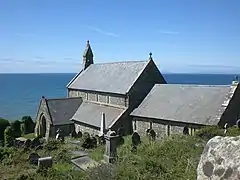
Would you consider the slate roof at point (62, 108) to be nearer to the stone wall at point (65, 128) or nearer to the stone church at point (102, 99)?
the stone church at point (102, 99)

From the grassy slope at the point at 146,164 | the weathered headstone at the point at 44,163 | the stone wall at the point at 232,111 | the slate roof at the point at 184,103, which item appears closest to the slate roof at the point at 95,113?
the slate roof at the point at 184,103

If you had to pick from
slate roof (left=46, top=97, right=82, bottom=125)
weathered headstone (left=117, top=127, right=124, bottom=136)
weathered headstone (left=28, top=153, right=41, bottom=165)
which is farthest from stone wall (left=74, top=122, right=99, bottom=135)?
weathered headstone (left=28, top=153, right=41, bottom=165)

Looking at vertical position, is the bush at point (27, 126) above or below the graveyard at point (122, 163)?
below

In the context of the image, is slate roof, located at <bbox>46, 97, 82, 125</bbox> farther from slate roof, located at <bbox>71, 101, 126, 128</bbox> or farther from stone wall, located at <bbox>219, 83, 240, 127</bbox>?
stone wall, located at <bbox>219, 83, 240, 127</bbox>

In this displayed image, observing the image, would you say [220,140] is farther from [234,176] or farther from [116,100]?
[116,100]

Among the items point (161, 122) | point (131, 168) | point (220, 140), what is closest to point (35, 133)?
point (161, 122)

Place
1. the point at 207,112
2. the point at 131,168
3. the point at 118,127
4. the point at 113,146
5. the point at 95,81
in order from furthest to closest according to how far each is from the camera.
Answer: the point at 95,81
the point at 118,127
the point at 207,112
the point at 113,146
the point at 131,168

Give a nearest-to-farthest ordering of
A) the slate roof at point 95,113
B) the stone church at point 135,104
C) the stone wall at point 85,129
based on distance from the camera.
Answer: the stone church at point 135,104, the slate roof at point 95,113, the stone wall at point 85,129

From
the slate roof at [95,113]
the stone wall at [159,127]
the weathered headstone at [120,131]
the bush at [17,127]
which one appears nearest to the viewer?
the stone wall at [159,127]
